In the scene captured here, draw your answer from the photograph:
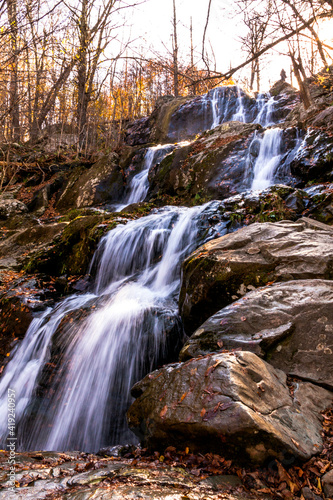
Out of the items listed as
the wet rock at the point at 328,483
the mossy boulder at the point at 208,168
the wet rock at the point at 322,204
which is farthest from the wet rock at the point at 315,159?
the wet rock at the point at 328,483

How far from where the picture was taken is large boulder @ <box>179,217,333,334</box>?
3.68m

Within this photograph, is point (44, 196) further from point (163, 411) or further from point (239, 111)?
point (163, 411)

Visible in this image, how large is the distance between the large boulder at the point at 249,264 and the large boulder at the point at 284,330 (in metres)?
0.40

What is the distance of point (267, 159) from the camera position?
348 inches

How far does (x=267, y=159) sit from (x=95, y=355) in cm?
729

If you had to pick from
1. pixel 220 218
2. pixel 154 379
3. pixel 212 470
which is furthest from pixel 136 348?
pixel 220 218

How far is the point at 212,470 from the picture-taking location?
205cm

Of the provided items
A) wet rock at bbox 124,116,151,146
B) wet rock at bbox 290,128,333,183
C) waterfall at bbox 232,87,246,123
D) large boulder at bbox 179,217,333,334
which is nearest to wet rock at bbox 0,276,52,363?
large boulder at bbox 179,217,333,334

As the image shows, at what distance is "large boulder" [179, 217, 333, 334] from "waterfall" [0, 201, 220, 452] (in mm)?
717

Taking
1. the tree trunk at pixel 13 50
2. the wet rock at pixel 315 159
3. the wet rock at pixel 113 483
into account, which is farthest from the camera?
the wet rock at pixel 315 159

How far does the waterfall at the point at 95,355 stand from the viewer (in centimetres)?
389

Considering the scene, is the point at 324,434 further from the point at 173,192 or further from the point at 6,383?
the point at 173,192

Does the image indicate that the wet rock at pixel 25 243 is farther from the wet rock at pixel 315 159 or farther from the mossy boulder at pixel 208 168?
the wet rock at pixel 315 159

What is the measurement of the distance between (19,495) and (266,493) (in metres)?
1.54
